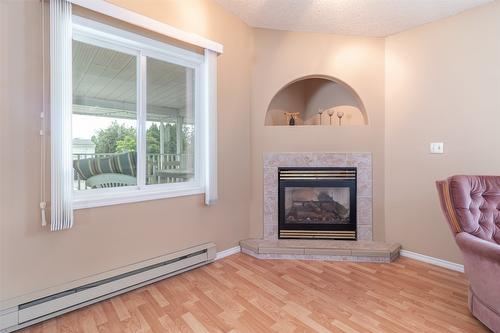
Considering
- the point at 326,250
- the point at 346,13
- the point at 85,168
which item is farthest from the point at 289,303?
the point at 346,13

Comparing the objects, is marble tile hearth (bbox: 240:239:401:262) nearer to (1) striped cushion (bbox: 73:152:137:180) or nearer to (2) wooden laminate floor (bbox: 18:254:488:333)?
(2) wooden laminate floor (bbox: 18:254:488:333)

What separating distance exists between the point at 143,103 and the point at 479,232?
2.96m

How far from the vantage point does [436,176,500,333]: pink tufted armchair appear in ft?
5.24

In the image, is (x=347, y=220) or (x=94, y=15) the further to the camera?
(x=347, y=220)

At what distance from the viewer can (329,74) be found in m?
3.25

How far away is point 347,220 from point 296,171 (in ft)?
2.91

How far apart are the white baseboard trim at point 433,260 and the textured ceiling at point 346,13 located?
2.60 meters

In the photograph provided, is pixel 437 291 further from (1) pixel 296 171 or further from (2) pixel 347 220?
(1) pixel 296 171

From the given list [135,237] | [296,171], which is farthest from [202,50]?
[135,237]

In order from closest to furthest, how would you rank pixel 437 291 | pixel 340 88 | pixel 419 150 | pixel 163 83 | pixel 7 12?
pixel 7 12 → pixel 437 291 → pixel 163 83 → pixel 419 150 → pixel 340 88

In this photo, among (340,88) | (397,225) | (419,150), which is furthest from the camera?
(340,88)

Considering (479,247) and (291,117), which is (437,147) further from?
(291,117)

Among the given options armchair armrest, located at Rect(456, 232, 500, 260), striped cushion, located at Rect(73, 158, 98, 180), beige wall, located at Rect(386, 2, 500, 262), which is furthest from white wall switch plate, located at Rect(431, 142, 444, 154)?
striped cushion, located at Rect(73, 158, 98, 180)

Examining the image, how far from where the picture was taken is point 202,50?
272 centimetres
